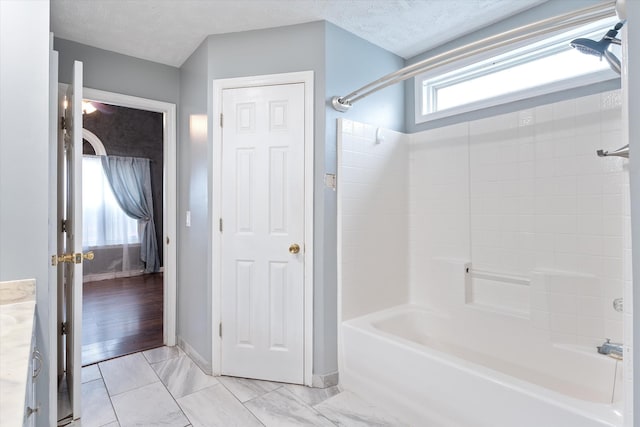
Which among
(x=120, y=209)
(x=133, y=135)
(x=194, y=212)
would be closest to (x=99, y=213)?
(x=120, y=209)

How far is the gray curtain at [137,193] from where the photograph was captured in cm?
560

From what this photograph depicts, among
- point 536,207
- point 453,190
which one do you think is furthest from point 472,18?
point 536,207

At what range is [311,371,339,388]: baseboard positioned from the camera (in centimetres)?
222

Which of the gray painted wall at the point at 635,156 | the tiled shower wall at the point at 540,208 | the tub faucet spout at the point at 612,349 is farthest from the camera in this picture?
the tiled shower wall at the point at 540,208

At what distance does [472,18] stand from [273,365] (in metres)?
2.72

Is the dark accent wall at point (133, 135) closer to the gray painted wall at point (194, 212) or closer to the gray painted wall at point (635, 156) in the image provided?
the gray painted wall at point (194, 212)

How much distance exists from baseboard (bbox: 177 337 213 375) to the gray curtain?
11.7ft

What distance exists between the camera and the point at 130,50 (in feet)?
8.70

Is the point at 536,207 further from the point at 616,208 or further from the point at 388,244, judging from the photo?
the point at 388,244

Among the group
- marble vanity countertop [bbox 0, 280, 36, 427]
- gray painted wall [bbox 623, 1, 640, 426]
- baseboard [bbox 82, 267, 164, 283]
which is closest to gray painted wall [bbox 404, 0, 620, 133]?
gray painted wall [bbox 623, 1, 640, 426]

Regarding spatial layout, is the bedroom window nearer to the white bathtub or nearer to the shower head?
the white bathtub

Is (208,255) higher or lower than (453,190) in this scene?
lower

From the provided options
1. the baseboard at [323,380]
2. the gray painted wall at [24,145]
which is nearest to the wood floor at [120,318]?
the baseboard at [323,380]

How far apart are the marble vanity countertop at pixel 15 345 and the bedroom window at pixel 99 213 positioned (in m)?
4.82
